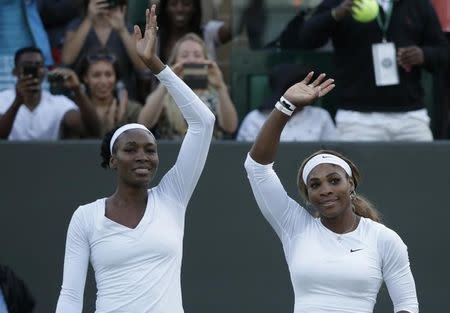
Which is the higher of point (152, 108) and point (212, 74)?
point (212, 74)

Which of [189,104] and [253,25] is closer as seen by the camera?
[189,104]

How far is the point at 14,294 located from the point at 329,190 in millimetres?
2368

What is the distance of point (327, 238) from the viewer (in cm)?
528

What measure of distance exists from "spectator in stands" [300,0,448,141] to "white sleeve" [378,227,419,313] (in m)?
2.64

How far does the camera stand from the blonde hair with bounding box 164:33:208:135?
791 centimetres

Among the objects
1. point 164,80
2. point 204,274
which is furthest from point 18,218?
point 164,80

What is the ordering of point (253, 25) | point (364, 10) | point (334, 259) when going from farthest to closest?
point (253, 25), point (364, 10), point (334, 259)

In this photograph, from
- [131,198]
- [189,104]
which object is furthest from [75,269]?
[189,104]

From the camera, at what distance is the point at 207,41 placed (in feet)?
26.6

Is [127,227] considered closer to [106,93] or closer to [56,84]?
[106,93]

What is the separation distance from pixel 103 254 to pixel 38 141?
8.51 feet

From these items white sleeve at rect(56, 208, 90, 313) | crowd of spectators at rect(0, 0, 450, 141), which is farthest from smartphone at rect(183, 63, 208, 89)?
white sleeve at rect(56, 208, 90, 313)

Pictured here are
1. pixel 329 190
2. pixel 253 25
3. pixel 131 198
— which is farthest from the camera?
pixel 253 25

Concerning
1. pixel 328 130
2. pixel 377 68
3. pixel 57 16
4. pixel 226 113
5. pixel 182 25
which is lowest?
pixel 328 130
